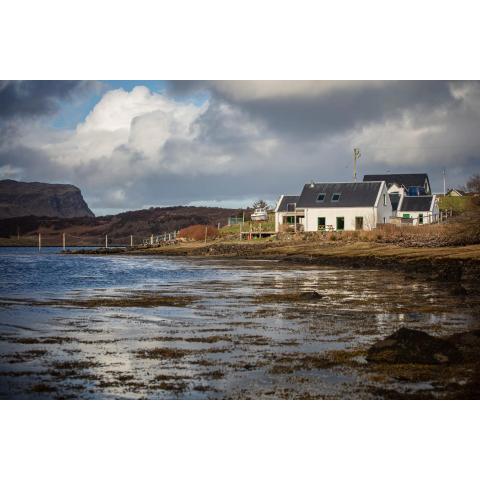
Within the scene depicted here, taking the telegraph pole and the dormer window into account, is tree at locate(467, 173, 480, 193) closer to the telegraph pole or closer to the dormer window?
the dormer window

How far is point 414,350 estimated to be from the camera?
8203 mm

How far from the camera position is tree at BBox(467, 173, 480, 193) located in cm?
2175

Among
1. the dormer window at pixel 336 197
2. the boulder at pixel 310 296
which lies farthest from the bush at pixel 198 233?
the boulder at pixel 310 296

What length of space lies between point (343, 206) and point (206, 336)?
38.7m

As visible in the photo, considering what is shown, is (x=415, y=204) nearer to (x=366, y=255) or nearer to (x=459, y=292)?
(x=366, y=255)

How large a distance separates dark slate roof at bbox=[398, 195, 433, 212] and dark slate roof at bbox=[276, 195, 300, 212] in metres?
10.1

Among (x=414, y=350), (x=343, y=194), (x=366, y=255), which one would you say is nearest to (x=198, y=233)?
(x=343, y=194)

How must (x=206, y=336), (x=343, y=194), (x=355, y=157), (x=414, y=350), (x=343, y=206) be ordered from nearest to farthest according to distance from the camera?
(x=414, y=350) < (x=206, y=336) < (x=343, y=206) < (x=343, y=194) < (x=355, y=157)

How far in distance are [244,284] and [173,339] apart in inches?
409

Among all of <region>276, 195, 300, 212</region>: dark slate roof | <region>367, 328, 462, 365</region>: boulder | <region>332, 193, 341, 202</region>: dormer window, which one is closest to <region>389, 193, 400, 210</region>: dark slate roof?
<region>276, 195, 300, 212</region>: dark slate roof

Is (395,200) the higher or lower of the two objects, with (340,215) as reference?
higher

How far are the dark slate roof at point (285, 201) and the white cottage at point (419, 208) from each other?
9493 mm

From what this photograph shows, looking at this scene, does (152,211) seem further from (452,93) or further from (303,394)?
(303,394)
